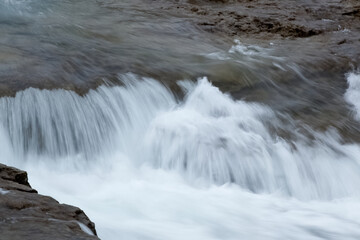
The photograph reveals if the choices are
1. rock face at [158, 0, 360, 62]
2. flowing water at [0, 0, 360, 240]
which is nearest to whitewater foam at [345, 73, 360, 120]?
flowing water at [0, 0, 360, 240]

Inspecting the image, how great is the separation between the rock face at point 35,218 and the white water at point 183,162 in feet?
3.09

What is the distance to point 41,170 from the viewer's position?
461 centimetres

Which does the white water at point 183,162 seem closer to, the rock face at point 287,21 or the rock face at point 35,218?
the rock face at point 35,218

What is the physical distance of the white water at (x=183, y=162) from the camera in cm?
422

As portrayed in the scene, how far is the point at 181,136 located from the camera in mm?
5137

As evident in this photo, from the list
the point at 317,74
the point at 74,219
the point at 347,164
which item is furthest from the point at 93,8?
the point at 74,219

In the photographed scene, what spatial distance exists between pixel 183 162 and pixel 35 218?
92.6 inches

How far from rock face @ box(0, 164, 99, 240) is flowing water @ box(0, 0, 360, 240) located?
0.71m

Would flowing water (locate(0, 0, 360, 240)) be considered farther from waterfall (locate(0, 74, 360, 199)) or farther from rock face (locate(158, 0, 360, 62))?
rock face (locate(158, 0, 360, 62))

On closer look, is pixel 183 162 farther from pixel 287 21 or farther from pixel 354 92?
pixel 287 21

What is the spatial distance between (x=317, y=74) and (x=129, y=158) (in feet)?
8.32

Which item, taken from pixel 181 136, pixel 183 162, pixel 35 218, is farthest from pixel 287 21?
pixel 35 218

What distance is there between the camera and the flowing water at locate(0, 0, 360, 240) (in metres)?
4.28

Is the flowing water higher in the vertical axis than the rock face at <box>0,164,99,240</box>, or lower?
higher
